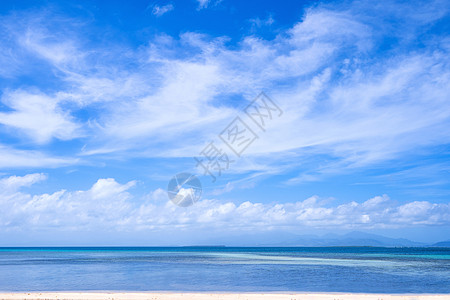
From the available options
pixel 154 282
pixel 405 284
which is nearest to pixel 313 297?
pixel 405 284

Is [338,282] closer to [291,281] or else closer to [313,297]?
[291,281]

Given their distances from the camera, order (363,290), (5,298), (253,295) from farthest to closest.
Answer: (363,290), (253,295), (5,298)

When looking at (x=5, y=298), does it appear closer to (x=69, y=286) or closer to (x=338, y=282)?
(x=69, y=286)

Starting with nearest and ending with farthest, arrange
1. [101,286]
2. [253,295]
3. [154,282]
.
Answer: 1. [253,295]
2. [101,286]
3. [154,282]

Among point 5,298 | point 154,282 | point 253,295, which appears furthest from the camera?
point 154,282

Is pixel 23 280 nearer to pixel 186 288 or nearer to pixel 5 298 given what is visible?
pixel 5 298

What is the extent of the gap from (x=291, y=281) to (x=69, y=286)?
59.0 ft

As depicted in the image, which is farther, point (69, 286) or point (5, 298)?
point (69, 286)

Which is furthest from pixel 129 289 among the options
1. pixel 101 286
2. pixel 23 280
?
pixel 23 280

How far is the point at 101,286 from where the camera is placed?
95.5ft

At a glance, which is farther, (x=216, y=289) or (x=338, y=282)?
(x=338, y=282)

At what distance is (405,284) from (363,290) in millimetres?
6248

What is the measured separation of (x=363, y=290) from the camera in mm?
26906

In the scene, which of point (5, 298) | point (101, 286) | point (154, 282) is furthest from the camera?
point (154, 282)
